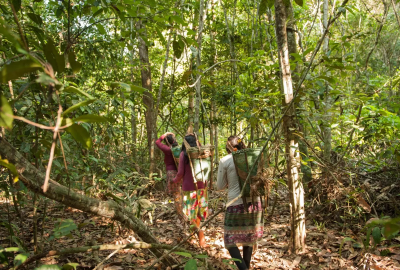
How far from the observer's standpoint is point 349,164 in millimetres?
5480

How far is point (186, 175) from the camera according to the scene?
463 centimetres

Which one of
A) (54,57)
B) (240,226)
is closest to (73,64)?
(54,57)

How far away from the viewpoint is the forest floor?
11.0 feet

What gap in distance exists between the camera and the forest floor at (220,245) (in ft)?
11.0

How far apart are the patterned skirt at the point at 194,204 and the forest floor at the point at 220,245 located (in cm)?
34

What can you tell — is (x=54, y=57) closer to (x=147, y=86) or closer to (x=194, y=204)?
(x=194, y=204)

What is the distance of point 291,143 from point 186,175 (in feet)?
5.93

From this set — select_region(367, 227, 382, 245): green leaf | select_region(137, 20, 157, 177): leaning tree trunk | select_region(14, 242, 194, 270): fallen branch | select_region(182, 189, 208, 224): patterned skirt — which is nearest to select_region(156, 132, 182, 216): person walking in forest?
select_region(182, 189, 208, 224): patterned skirt

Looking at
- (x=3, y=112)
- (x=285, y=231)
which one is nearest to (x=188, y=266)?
(x=3, y=112)

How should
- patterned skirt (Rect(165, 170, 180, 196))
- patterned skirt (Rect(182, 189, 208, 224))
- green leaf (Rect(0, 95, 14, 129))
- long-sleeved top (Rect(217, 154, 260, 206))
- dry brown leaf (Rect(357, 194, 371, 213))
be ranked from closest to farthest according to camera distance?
green leaf (Rect(0, 95, 14, 129)), long-sleeved top (Rect(217, 154, 260, 206)), dry brown leaf (Rect(357, 194, 371, 213)), patterned skirt (Rect(182, 189, 208, 224)), patterned skirt (Rect(165, 170, 180, 196))

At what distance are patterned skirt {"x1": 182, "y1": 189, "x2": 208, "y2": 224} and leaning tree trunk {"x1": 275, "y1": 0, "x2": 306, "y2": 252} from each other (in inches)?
61.6

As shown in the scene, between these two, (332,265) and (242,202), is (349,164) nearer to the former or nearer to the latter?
(332,265)

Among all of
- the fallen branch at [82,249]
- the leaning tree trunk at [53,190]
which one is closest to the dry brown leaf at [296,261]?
the fallen branch at [82,249]

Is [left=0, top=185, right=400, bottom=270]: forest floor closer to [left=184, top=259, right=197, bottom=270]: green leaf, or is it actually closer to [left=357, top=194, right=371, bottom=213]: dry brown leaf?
[left=357, top=194, right=371, bottom=213]: dry brown leaf
